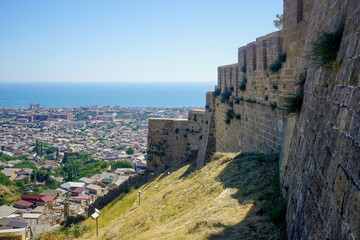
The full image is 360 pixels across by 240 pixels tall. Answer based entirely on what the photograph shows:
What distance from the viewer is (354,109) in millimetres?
2721

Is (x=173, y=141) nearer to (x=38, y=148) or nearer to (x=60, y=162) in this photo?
(x=60, y=162)

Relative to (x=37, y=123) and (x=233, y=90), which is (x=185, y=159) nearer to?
(x=233, y=90)

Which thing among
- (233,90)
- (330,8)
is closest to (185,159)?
(233,90)

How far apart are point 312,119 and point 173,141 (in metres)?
17.6

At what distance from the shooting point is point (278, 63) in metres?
8.77

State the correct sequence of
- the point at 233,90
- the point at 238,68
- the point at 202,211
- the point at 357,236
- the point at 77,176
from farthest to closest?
1. the point at 77,176
2. the point at 233,90
3. the point at 238,68
4. the point at 202,211
5. the point at 357,236

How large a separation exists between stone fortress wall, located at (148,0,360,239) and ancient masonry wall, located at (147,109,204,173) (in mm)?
9018

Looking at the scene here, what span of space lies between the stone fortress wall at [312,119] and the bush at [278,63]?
13cm

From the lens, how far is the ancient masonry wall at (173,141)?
69.0 ft

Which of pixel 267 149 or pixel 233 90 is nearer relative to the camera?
pixel 267 149

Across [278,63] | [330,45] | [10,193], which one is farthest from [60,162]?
[330,45]

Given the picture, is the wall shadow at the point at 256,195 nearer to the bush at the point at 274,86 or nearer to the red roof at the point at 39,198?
the bush at the point at 274,86

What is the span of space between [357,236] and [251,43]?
30.6 ft

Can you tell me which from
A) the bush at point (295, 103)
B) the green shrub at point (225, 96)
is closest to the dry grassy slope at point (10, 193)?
the green shrub at point (225, 96)
